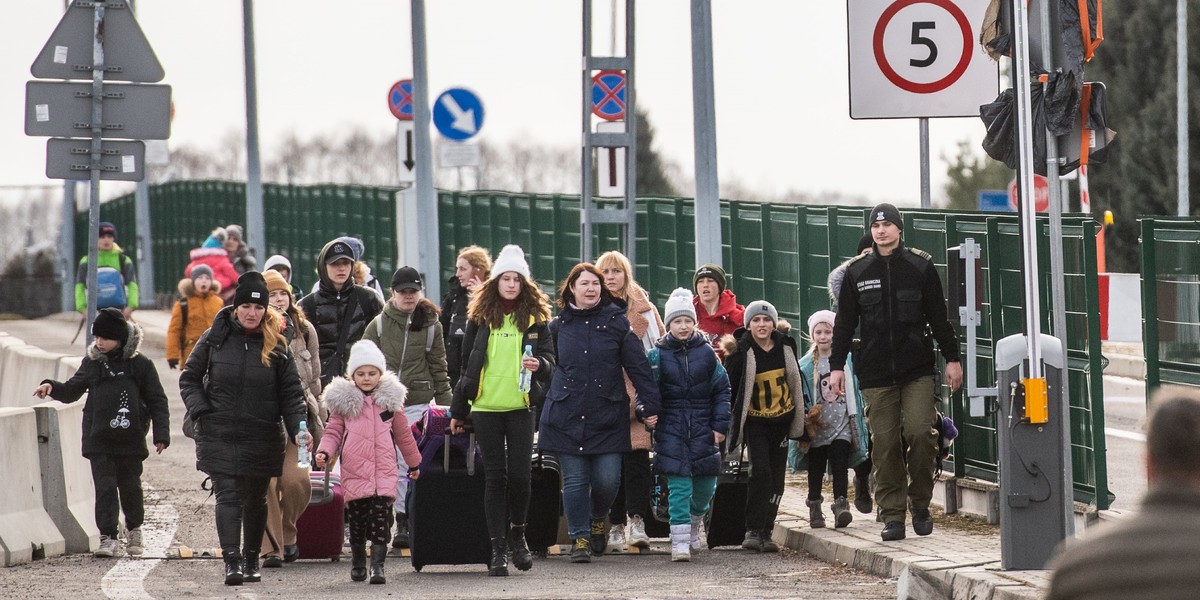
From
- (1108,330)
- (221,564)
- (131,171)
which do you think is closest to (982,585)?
(221,564)

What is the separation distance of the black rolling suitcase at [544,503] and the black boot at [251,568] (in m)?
1.75

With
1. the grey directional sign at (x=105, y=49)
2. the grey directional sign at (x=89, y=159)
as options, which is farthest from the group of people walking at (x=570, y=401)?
the grey directional sign at (x=105, y=49)

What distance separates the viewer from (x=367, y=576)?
11.3 meters

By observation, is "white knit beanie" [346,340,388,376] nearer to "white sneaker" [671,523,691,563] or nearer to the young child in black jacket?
the young child in black jacket

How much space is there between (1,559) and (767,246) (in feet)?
25.5

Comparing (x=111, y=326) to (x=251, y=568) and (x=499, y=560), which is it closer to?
(x=251, y=568)

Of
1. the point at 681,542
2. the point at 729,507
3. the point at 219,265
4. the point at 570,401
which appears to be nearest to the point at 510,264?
the point at 570,401

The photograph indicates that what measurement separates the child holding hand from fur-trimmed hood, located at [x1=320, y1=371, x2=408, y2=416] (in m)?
1.48

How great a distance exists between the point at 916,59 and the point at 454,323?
128 inches

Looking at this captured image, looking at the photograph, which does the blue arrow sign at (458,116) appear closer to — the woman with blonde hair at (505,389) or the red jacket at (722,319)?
the red jacket at (722,319)

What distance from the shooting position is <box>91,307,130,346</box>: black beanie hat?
489 inches

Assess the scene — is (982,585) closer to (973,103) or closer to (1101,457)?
(1101,457)

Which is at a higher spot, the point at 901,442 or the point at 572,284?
the point at 572,284

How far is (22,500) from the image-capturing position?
12328 millimetres
